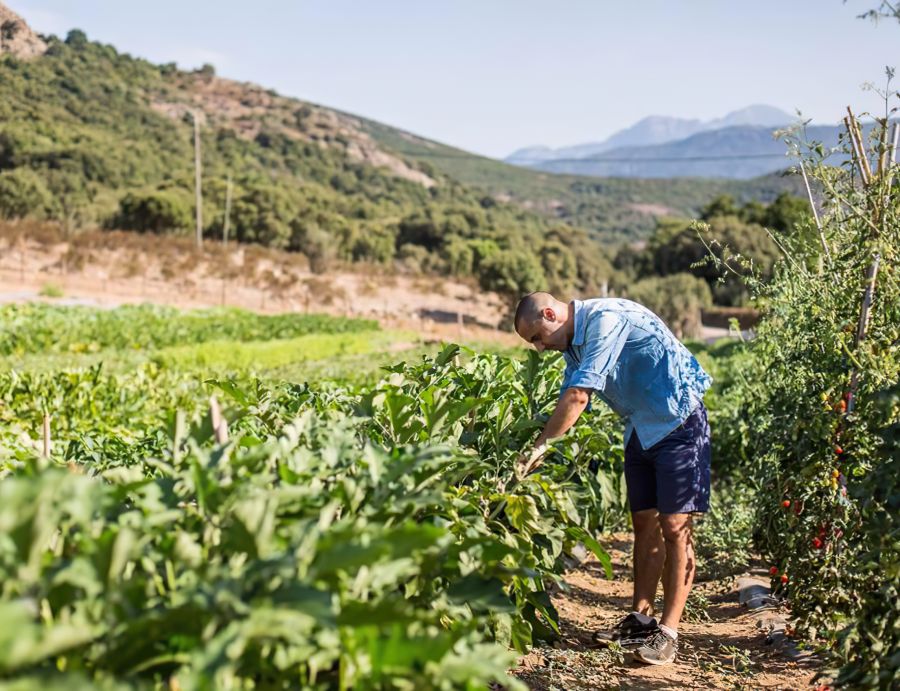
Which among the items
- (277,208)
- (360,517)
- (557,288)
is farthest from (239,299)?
(360,517)

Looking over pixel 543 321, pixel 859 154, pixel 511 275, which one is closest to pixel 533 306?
pixel 543 321

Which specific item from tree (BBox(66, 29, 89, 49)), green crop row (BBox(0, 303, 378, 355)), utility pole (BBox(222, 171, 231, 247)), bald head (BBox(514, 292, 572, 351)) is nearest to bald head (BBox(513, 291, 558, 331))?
bald head (BBox(514, 292, 572, 351))

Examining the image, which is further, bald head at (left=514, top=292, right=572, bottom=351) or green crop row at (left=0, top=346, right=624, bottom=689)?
bald head at (left=514, top=292, right=572, bottom=351)

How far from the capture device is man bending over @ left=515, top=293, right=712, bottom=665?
12.0ft

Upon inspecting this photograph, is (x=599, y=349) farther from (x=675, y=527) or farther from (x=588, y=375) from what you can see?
(x=675, y=527)

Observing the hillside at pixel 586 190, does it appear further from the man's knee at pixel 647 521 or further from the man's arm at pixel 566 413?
the man's arm at pixel 566 413

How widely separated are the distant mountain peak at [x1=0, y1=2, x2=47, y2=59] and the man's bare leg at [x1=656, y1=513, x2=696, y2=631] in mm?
31946

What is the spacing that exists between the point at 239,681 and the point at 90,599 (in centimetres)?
30

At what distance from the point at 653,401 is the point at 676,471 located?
316 millimetres

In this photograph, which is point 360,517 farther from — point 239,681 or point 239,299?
point 239,299

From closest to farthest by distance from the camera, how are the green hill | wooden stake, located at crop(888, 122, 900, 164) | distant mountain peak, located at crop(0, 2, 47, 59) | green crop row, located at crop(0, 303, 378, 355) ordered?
wooden stake, located at crop(888, 122, 900, 164) → green crop row, located at crop(0, 303, 378, 355) → distant mountain peak, located at crop(0, 2, 47, 59) → the green hill

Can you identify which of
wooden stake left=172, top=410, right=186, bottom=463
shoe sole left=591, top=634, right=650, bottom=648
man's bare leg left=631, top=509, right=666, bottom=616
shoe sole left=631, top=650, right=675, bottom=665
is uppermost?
wooden stake left=172, top=410, right=186, bottom=463

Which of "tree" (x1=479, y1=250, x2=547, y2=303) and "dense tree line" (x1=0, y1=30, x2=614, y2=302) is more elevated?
"dense tree line" (x1=0, y1=30, x2=614, y2=302)

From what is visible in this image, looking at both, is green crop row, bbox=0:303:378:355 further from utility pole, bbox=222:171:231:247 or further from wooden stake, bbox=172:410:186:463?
utility pole, bbox=222:171:231:247
